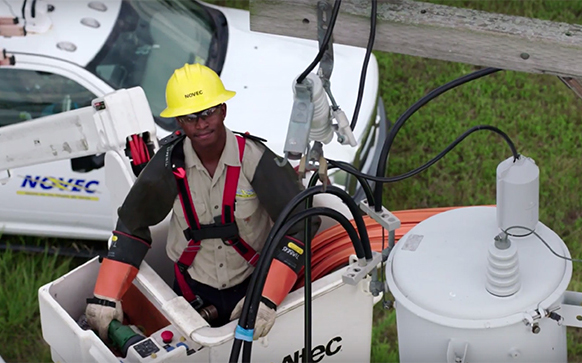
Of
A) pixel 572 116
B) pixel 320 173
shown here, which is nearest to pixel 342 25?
pixel 320 173

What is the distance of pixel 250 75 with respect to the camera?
6.43 metres

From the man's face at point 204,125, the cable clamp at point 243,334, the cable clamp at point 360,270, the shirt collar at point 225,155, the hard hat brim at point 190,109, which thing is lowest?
the cable clamp at point 243,334

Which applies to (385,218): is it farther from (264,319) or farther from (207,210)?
(207,210)

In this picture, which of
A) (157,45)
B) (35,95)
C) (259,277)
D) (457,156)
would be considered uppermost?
(259,277)

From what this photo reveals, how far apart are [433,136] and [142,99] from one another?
4.07 meters

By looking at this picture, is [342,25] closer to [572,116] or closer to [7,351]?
Result: [7,351]

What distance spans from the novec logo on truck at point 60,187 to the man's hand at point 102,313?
6.09 feet

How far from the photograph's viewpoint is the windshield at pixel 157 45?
6133 mm

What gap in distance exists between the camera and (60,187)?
602 centimetres

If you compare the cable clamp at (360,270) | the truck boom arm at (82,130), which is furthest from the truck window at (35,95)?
the cable clamp at (360,270)

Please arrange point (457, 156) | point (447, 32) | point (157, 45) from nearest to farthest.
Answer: point (447, 32) < point (157, 45) < point (457, 156)

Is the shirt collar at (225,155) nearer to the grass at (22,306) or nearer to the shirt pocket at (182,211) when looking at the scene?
the shirt pocket at (182,211)

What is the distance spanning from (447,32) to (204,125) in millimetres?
1348

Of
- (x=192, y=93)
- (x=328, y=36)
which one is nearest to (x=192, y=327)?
(x=192, y=93)
